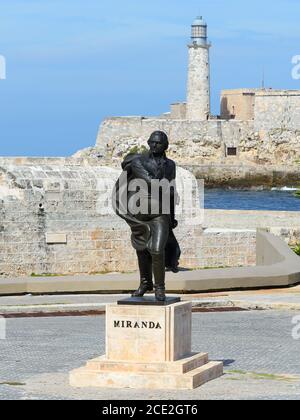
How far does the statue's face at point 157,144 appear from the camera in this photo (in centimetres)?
1040

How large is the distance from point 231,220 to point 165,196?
52.8ft

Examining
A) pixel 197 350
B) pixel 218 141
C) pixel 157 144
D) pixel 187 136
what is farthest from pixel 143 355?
pixel 218 141

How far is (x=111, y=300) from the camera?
54.2ft

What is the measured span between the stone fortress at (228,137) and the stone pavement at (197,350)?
79514mm

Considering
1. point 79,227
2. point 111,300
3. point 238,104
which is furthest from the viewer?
point 238,104

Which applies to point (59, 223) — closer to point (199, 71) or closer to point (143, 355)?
point (143, 355)

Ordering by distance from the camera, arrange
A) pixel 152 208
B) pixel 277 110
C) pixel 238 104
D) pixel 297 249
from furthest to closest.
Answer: pixel 238 104, pixel 277 110, pixel 297 249, pixel 152 208

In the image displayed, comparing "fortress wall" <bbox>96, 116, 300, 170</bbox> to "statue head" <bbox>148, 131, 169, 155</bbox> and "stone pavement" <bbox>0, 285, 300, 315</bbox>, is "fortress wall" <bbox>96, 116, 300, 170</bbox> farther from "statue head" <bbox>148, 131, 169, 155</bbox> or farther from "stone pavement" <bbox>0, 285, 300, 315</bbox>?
"statue head" <bbox>148, 131, 169, 155</bbox>

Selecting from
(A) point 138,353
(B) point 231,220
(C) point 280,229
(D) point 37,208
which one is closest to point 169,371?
(A) point 138,353

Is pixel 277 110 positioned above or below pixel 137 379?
above

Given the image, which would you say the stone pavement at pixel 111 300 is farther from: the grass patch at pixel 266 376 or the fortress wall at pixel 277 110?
the fortress wall at pixel 277 110

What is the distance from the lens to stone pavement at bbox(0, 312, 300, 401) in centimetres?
955

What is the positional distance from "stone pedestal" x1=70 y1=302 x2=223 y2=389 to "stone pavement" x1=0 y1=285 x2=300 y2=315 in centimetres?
557

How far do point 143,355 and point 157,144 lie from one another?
188cm
